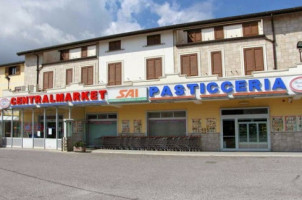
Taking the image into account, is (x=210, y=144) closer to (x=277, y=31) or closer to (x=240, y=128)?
(x=240, y=128)

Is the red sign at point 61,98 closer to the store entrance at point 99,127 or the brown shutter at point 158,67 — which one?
the store entrance at point 99,127

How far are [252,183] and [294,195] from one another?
1582 millimetres

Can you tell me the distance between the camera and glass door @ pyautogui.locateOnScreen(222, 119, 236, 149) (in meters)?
17.9

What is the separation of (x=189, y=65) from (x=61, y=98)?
373 inches

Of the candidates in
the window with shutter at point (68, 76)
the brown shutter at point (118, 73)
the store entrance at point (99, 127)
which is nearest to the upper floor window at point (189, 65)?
the brown shutter at point (118, 73)

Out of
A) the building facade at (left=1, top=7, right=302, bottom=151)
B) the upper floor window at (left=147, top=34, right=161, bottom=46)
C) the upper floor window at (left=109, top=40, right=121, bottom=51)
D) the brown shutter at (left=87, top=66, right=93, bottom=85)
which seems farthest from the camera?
the brown shutter at (left=87, top=66, right=93, bottom=85)

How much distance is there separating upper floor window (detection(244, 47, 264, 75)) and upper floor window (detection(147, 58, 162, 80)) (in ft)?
19.4

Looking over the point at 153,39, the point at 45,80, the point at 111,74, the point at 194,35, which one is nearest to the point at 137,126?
the point at 111,74

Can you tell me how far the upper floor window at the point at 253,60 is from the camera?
58.6 feet

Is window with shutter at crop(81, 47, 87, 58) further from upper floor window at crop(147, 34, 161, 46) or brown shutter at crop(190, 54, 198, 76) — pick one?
brown shutter at crop(190, 54, 198, 76)

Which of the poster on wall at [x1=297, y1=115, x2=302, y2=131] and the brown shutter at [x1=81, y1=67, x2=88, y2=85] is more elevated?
the brown shutter at [x1=81, y1=67, x2=88, y2=85]

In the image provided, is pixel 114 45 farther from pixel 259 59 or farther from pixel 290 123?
pixel 290 123

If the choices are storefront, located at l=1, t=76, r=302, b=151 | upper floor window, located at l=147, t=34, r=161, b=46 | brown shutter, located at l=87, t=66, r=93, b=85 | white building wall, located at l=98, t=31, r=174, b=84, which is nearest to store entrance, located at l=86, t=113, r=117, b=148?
storefront, located at l=1, t=76, r=302, b=151

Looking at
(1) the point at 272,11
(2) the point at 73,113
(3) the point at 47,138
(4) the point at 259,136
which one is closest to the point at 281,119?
(4) the point at 259,136
